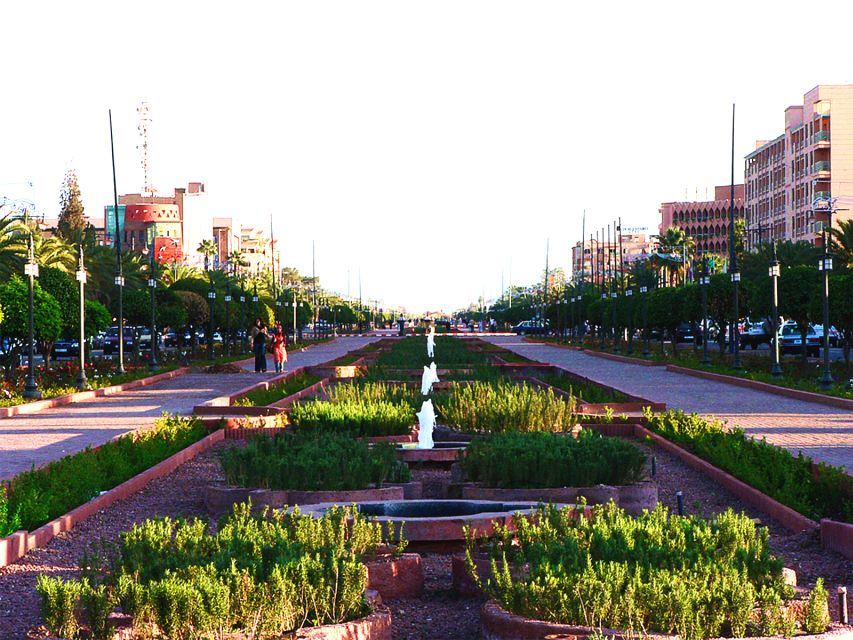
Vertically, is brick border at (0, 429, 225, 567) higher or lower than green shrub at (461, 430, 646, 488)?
lower

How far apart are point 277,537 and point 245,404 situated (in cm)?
1594

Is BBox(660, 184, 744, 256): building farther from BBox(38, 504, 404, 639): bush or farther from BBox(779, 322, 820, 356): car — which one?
BBox(38, 504, 404, 639): bush

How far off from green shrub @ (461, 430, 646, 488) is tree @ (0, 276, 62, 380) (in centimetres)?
2293

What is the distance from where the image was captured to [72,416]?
966 inches

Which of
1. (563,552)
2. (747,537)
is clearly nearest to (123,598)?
(563,552)

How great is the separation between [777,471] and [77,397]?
19986 millimetres

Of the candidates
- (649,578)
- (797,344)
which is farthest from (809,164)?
(649,578)

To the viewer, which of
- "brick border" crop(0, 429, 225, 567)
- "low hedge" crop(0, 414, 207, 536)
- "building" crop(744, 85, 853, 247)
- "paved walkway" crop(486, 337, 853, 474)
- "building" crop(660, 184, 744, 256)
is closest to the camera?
"brick border" crop(0, 429, 225, 567)

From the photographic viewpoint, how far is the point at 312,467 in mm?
11414

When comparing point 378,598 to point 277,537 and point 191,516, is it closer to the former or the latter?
point 277,537

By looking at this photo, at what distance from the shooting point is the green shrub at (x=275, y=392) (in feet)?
78.2

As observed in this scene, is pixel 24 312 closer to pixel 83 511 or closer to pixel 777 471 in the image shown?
pixel 83 511

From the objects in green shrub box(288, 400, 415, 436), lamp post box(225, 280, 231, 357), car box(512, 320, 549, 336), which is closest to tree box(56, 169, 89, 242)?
car box(512, 320, 549, 336)

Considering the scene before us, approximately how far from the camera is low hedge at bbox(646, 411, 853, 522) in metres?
10.8
